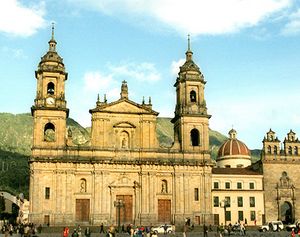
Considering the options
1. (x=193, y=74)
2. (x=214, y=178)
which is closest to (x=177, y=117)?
(x=193, y=74)

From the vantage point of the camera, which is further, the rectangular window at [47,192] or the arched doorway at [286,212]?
the arched doorway at [286,212]

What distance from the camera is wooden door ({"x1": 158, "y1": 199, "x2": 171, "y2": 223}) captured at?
6062 cm

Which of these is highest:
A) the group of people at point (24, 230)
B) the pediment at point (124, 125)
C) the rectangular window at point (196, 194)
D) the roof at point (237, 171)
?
the pediment at point (124, 125)

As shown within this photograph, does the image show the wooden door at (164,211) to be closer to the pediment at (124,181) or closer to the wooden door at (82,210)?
the pediment at (124,181)

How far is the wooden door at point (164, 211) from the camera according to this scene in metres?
60.6

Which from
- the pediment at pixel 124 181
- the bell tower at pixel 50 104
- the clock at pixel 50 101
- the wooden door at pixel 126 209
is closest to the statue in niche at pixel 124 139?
the pediment at pixel 124 181

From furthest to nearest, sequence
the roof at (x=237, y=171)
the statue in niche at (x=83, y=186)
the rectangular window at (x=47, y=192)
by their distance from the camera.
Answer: the roof at (x=237, y=171) → the statue in niche at (x=83, y=186) → the rectangular window at (x=47, y=192)

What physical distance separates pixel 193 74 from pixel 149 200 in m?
17.6

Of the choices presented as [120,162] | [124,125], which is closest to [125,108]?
[124,125]

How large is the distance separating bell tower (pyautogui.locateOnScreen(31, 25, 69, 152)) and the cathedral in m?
0.12

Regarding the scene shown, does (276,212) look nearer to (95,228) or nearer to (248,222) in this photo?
(248,222)

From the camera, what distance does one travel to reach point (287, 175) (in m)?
70.4

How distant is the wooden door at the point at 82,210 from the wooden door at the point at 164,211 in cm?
876

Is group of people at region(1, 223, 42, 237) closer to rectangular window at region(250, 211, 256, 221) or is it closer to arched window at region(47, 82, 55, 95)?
arched window at region(47, 82, 55, 95)
